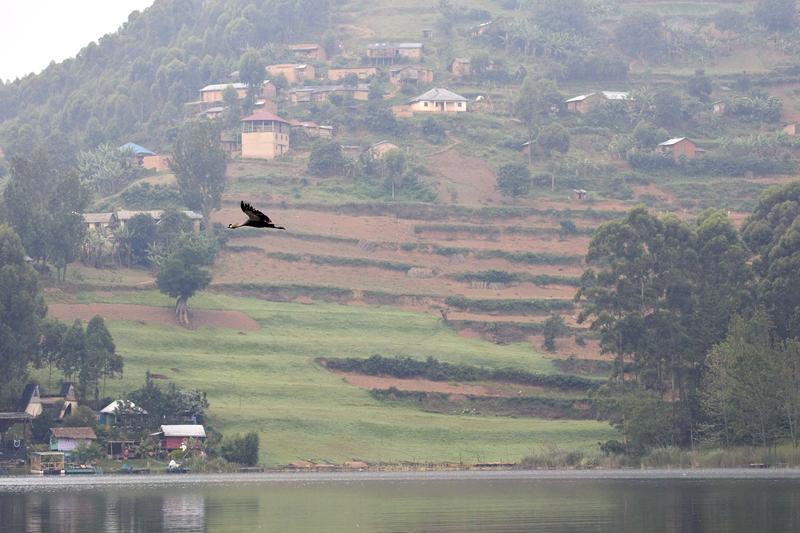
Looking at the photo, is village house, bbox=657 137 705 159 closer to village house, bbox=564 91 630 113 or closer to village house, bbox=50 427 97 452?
village house, bbox=564 91 630 113

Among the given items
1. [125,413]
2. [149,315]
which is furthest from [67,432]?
[149,315]

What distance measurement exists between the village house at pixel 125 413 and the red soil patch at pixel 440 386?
21.4 meters

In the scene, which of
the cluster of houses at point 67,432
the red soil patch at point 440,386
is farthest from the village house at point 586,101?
the cluster of houses at point 67,432

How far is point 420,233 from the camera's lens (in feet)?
529

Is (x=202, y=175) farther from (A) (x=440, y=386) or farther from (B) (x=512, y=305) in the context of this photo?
(A) (x=440, y=386)

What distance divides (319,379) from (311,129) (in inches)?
2823

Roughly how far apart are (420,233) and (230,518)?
98905 millimetres

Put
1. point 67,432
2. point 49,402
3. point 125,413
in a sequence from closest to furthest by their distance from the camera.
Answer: point 67,432
point 125,413
point 49,402

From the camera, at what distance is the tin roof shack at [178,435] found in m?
104

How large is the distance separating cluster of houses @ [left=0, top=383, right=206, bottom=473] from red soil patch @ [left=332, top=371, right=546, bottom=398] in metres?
19.9

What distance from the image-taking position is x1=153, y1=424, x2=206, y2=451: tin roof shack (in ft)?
342

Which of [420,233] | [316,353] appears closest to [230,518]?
[316,353]

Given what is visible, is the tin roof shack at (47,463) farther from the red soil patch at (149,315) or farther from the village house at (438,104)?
the village house at (438,104)

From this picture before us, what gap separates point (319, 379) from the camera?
4820 inches
